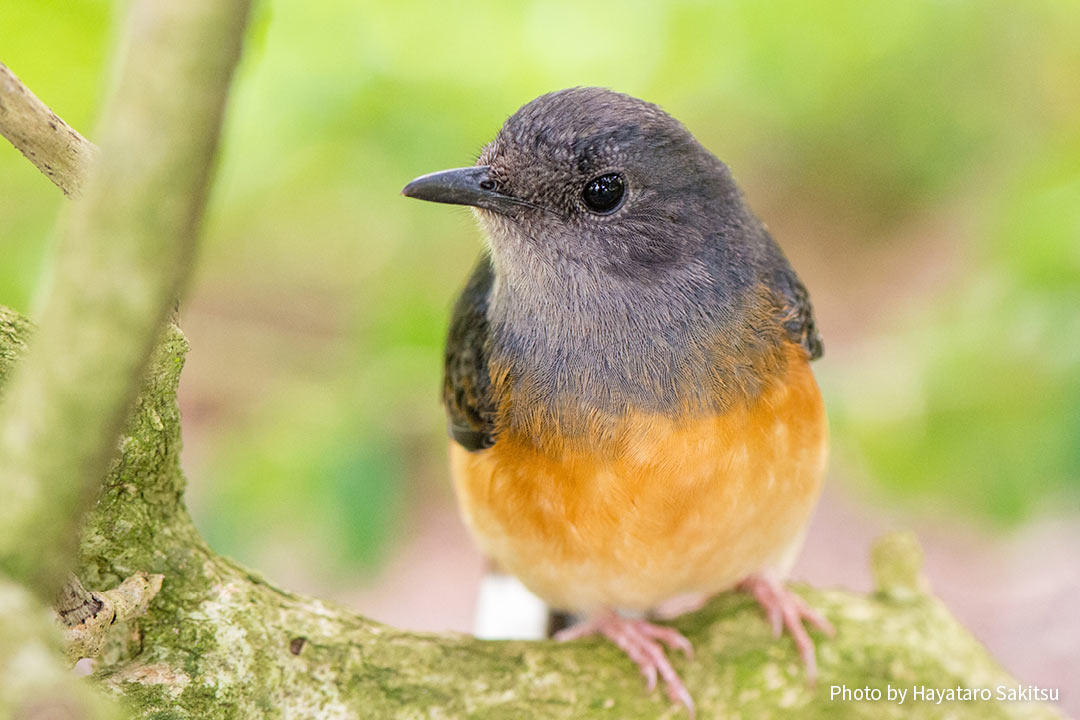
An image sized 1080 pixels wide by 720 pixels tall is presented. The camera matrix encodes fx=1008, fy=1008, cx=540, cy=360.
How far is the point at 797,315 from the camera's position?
3.38 m

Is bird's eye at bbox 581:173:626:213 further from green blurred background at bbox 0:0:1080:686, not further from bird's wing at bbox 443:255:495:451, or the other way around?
green blurred background at bbox 0:0:1080:686

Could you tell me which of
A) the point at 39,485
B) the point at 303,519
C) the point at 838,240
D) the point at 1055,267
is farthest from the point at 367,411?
the point at 838,240

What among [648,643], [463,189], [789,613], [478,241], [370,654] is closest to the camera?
[370,654]

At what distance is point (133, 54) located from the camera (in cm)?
128

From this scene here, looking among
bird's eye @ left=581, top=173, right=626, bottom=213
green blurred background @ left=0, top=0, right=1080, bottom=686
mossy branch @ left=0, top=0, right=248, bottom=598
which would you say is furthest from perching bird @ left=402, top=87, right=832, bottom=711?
mossy branch @ left=0, top=0, right=248, bottom=598

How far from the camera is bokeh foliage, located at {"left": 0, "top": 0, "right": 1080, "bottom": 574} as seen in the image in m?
4.21

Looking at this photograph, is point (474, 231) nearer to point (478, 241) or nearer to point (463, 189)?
point (463, 189)

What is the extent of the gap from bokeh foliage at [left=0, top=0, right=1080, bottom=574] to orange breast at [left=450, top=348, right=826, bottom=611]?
1173mm

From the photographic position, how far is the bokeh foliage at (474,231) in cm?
421

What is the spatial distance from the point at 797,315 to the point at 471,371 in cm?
111

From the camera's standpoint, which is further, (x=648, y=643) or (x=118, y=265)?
(x=648, y=643)

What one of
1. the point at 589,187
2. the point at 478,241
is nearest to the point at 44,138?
the point at 589,187

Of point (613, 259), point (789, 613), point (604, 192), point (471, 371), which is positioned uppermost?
point (604, 192)

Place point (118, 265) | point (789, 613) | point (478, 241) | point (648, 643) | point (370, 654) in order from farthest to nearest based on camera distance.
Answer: point (478, 241), point (789, 613), point (648, 643), point (370, 654), point (118, 265)
